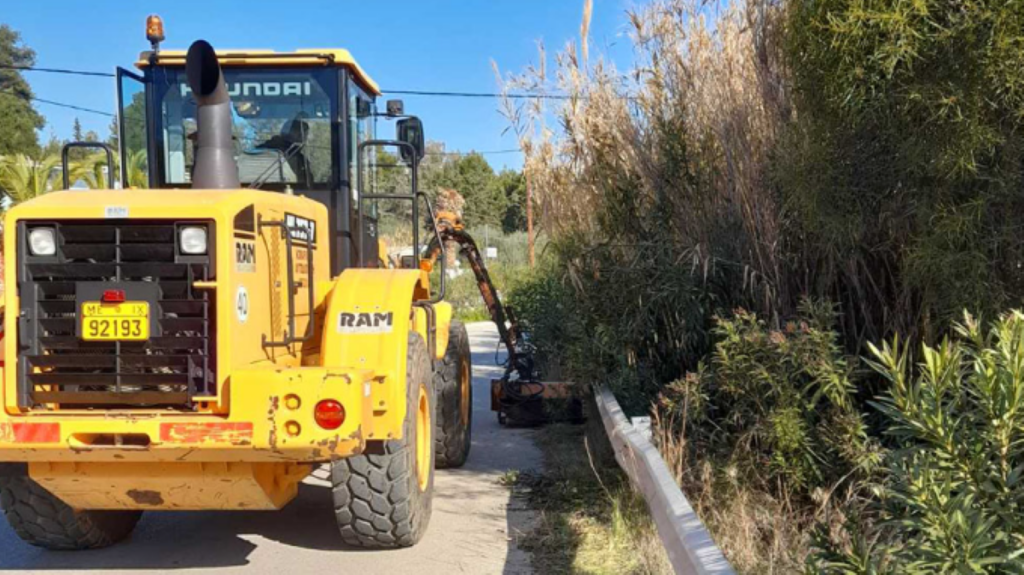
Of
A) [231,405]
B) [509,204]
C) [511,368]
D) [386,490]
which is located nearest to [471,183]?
[509,204]

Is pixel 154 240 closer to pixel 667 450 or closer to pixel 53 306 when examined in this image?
pixel 53 306

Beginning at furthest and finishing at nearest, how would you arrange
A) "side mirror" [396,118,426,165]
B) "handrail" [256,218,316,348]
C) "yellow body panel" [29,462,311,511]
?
"side mirror" [396,118,426,165]
"handrail" [256,218,316,348]
"yellow body panel" [29,462,311,511]

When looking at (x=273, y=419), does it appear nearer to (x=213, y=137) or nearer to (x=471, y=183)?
(x=213, y=137)

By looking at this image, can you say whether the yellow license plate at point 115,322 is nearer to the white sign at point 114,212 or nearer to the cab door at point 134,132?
the white sign at point 114,212

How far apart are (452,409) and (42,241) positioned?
3523mm

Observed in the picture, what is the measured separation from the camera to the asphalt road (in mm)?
5051

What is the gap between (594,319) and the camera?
6.58m

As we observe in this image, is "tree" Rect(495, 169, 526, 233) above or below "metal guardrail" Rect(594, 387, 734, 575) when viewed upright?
above

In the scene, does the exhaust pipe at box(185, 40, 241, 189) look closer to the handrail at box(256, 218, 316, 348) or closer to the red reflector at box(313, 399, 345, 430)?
the handrail at box(256, 218, 316, 348)

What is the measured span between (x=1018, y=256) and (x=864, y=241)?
3.16 feet

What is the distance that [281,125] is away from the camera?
6.02 metres

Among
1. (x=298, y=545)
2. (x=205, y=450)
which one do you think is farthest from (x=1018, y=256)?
(x=298, y=545)

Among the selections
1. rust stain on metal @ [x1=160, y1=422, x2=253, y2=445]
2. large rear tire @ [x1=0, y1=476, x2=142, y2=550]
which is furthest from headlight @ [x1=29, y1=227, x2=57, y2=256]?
large rear tire @ [x1=0, y1=476, x2=142, y2=550]

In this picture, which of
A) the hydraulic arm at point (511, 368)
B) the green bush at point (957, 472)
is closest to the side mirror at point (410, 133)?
Answer: the hydraulic arm at point (511, 368)
